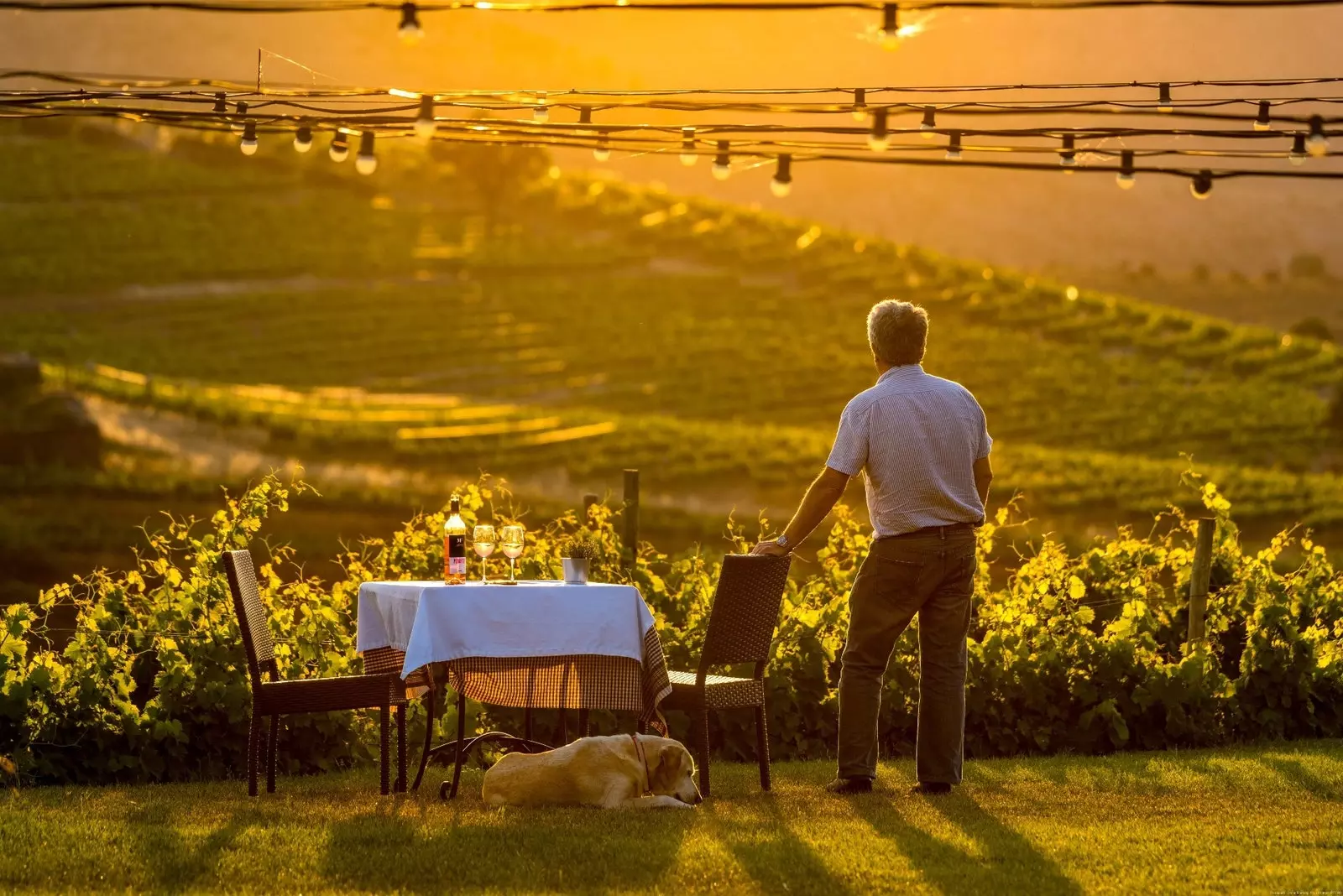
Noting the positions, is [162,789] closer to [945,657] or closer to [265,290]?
[945,657]

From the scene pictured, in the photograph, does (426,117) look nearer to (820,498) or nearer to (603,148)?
(603,148)

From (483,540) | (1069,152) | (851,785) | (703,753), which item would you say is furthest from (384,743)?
(1069,152)

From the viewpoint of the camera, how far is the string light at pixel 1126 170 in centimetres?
722

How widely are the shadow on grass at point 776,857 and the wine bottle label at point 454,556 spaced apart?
1.34 metres

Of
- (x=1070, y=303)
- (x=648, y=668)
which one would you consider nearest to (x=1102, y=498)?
(x=1070, y=303)

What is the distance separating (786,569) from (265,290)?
173 ft

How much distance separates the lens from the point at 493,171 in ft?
226

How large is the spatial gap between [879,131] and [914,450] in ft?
5.33

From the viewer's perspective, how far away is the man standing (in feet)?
17.7

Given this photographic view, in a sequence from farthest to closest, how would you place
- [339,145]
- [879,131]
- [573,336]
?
[573,336]
[339,145]
[879,131]

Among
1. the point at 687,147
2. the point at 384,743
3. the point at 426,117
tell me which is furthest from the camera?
the point at 687,147

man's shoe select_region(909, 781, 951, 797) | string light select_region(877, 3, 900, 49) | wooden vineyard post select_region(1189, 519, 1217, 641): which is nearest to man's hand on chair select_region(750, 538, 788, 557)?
man's shoe select_region(909, 781, 951, 797)

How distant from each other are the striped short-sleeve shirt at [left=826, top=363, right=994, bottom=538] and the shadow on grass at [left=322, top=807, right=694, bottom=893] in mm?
1191

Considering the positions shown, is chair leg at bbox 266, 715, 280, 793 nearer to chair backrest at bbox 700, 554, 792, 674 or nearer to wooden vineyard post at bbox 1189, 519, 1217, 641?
chair backrest at bbox 700, 554, 792, 674
